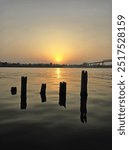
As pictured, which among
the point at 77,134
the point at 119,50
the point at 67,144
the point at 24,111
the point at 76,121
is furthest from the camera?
the point at 24,111

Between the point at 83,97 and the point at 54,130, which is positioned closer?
the point at 54,130

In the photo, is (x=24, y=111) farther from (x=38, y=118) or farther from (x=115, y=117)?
(x=115, y=117)

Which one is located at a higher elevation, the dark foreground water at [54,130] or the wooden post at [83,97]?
the wooden post at [83,97]

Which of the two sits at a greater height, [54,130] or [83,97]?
[83,97]

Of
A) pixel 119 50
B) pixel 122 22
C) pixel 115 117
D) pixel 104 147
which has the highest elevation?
pixel 122 22

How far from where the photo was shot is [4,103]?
18219mm

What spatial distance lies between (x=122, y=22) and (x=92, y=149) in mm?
4427

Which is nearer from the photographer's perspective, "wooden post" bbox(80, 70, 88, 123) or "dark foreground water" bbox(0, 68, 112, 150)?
"dark foreground water" bbox(0, 68, 112, 150)

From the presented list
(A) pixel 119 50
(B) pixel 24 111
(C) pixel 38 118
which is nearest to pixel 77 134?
(C) pixel 38 118

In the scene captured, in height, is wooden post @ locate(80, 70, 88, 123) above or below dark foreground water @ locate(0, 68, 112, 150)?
above

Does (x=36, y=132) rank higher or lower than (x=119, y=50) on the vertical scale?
lower

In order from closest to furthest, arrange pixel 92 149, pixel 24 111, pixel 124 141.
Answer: pixel 124 141, pixel 92 149, pixel 24 111

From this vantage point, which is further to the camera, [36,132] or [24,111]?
[24,111]

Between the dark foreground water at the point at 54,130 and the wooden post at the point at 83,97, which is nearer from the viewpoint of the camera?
the dark foreground water at the point at 54,130
